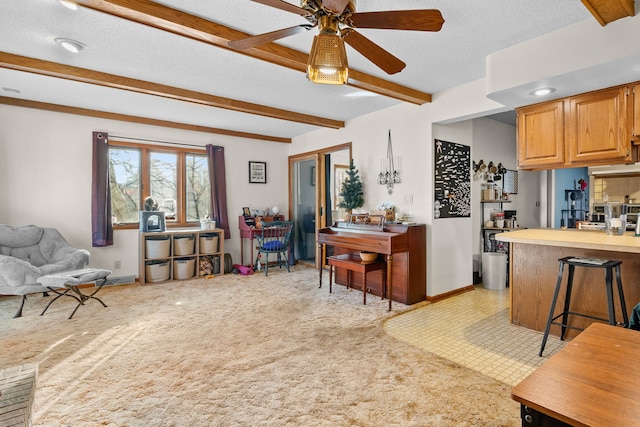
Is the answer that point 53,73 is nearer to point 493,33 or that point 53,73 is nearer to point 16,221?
point 16,221

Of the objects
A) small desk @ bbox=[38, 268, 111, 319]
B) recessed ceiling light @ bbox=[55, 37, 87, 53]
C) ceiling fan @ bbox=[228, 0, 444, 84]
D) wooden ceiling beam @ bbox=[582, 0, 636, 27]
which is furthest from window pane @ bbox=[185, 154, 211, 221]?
wooden ceiling beam @ bbox=[582, 0, 636, 27]

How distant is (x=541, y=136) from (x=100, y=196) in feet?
17.5

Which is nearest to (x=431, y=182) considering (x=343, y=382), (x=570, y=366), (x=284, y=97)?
(x=284, y=97)

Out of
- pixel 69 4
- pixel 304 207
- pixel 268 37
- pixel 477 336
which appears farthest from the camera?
pixel 304 207

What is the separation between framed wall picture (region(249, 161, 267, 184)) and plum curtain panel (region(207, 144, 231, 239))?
57cm

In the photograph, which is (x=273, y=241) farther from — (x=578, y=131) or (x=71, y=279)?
(x=578, y=131)

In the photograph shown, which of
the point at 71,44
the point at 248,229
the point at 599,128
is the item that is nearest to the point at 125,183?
the point at 248,229

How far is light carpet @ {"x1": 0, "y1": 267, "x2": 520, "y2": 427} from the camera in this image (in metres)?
1.86

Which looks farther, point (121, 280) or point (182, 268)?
point (182, 268)

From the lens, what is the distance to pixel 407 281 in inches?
152

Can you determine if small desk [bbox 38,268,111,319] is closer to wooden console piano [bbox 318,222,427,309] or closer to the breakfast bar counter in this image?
→ wooden console piano [bbox 318,222,427,309]

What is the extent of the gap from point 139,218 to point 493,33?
16.1ft

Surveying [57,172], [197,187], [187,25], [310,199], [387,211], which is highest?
[187,25]

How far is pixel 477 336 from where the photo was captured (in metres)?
2.95
